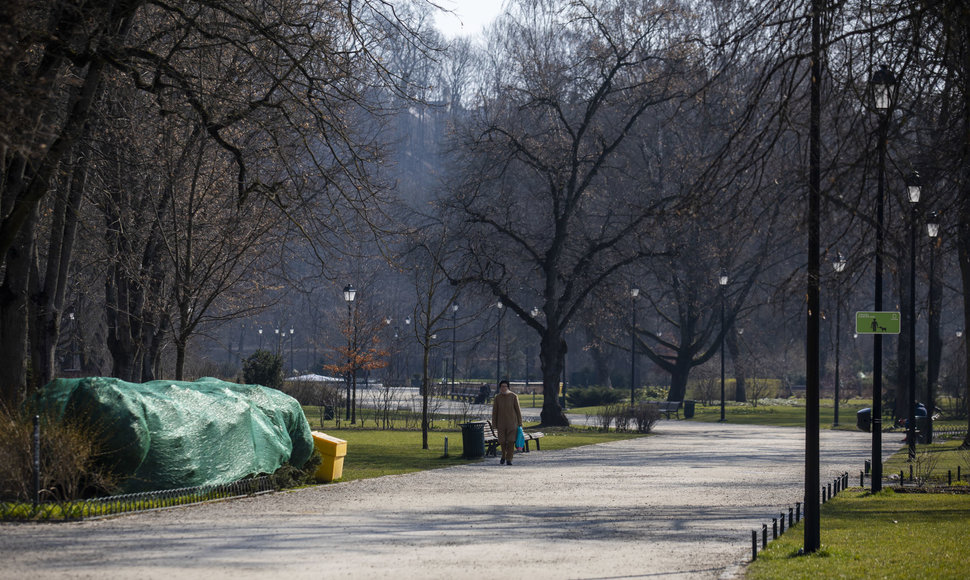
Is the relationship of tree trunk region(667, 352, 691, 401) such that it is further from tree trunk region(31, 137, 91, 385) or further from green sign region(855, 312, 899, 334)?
tree trunk region(31, 137, 91, 385)

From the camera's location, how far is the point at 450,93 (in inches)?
3583

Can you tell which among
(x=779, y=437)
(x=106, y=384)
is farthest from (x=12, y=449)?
(x=779, y=437)

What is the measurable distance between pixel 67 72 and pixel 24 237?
135 inches

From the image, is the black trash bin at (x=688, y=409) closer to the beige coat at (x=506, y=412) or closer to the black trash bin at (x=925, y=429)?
the black trash bin at (x=925, y=429)

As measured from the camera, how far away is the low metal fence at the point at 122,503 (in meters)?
12.5

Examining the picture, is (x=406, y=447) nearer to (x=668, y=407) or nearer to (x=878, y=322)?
(x=878, y=322)

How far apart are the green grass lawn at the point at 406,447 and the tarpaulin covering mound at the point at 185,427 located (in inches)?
92.4

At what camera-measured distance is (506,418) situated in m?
23.9

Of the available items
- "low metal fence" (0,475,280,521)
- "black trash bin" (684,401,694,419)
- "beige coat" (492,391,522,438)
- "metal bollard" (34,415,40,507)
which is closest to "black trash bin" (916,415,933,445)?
"beige coat" (492,391,522,438)

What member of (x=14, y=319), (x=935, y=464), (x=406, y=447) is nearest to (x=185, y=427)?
Answer: (x=14, y=319)

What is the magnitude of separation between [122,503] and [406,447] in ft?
51.6

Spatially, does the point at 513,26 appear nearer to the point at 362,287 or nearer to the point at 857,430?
the point at 857,430

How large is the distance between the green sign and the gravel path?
2926 mm

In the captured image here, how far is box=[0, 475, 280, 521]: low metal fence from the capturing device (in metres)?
12.5
